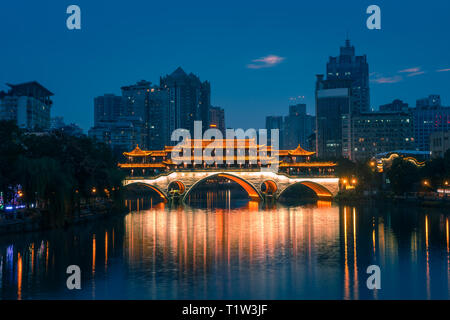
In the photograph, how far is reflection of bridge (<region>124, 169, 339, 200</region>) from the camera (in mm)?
65062

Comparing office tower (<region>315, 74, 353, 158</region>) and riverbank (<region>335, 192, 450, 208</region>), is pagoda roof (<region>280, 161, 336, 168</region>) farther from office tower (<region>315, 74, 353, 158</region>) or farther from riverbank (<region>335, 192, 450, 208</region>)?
office tower (<region>315, 74, 353, 158</region>)

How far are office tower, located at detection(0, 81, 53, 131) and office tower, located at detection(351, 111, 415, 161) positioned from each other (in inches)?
3254

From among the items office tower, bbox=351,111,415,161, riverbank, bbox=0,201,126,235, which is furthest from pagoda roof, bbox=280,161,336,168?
office tower, bbox=351,111,415,161

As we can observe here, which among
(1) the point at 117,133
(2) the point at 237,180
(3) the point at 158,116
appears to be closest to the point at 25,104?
(1) the point at 117,133

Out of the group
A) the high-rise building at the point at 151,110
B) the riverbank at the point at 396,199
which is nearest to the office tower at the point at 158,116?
the high-rise building at the point at 151,110

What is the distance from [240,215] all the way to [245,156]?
68.0 ft

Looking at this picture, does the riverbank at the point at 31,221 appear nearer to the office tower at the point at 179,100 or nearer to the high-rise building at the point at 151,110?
the high-rise building at the point at 151,110

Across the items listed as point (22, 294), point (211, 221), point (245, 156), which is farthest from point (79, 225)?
point (245, 156)

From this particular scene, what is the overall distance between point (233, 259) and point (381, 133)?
407 ft

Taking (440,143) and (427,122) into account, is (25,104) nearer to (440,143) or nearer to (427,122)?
(440,143)

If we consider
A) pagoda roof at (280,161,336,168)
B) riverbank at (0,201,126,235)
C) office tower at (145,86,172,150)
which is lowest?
riverbank at (0,201,126,235)

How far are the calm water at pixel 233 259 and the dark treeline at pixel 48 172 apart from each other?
2.49 metres

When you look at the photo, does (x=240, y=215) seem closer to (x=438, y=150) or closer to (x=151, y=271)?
(x=151, y=271)
